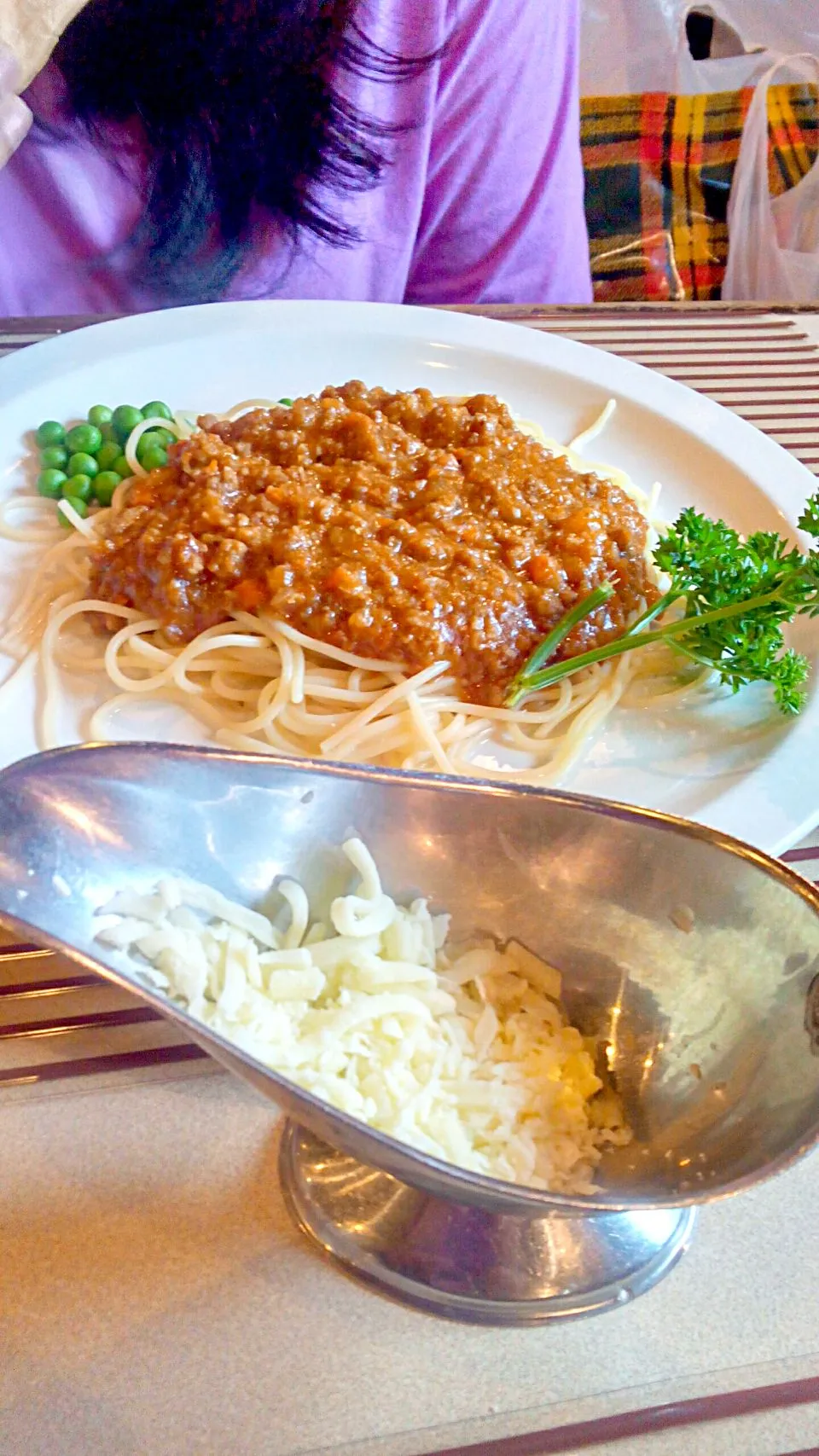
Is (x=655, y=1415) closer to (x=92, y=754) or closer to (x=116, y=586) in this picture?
(x=92, y=754)

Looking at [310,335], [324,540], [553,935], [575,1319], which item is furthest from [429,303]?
[575,1319]

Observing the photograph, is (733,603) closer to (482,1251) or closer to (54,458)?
(482,1251)

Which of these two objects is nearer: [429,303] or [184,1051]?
[184,1051]

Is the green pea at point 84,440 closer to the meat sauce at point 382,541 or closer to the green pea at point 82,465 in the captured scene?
the green pea at point 82,465

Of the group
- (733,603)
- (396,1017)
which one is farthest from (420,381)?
(396,1017)

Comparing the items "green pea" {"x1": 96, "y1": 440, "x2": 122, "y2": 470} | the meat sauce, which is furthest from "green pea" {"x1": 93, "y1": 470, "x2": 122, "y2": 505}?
the meat sauce

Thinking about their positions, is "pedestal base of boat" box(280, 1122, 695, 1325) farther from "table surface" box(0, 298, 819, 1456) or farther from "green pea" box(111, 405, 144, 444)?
"green pea" box(111, 405, 144, 444)
